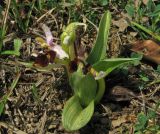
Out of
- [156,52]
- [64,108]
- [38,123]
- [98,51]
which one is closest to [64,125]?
[64,108]

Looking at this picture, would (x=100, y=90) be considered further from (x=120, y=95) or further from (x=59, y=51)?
(x=59, y=51)

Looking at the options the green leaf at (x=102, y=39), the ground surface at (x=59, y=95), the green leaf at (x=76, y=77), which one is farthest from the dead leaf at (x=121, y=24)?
the green leaf at (x=76, y=77)

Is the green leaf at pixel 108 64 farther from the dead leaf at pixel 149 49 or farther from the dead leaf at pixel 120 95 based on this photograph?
the dead leaf at pixel 149 49

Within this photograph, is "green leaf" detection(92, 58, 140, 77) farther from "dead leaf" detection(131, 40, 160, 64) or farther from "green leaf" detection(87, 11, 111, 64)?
"dead leaf" detection(131, 40, 160, 64)

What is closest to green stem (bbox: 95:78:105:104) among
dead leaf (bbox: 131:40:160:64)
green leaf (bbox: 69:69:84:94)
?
green leaf (bbox: 69:69:84:94)

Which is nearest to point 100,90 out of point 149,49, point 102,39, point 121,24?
point 102,39

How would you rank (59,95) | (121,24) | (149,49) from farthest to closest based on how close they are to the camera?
(121,24) → (149,49) → (59,95)

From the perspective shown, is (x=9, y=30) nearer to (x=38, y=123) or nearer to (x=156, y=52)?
(x=38, y=123)

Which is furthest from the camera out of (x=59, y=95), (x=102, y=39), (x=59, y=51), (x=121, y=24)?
(x=121, y=24)
